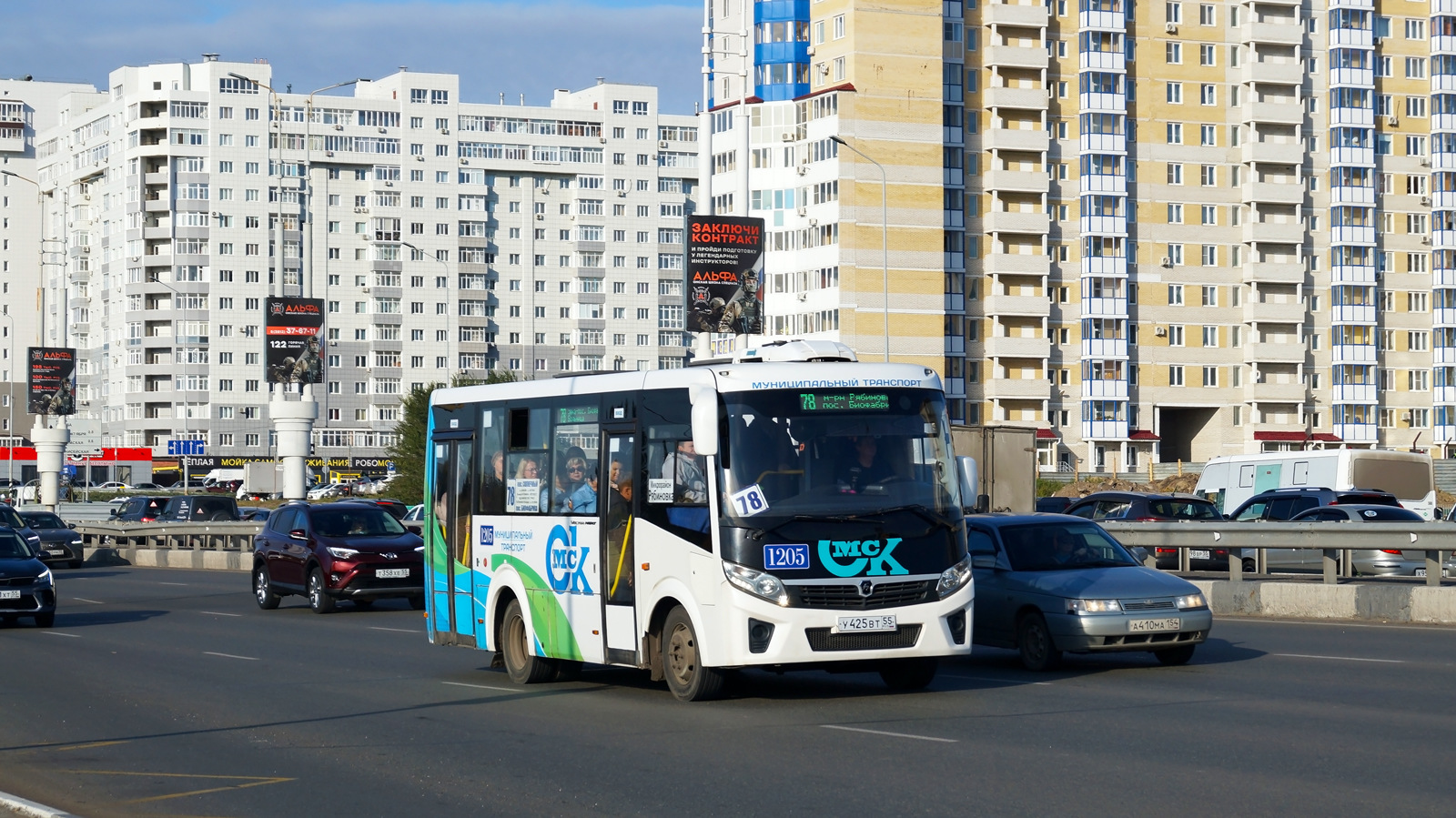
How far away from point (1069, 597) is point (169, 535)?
1646 inches

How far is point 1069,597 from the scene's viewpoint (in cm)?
1599

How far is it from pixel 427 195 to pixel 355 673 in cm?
12939

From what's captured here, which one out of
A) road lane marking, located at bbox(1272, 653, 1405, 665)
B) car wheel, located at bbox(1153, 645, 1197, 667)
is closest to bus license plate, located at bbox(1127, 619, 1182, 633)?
car wheel, located at bbox(1153, 645, 1197, 667)

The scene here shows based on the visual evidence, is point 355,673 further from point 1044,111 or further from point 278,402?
point 1044,111

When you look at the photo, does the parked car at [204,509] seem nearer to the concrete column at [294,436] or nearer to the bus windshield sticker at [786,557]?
the concrete column at [294,436]

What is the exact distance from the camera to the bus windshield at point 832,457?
13711 mm

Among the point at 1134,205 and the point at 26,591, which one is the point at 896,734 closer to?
the point at 26,591

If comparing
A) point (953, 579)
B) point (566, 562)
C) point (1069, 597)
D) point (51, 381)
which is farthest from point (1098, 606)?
point (51, 381)

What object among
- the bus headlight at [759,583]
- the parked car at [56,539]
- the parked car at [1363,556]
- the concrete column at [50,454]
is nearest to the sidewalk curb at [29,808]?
the bus headlight at [759,583]

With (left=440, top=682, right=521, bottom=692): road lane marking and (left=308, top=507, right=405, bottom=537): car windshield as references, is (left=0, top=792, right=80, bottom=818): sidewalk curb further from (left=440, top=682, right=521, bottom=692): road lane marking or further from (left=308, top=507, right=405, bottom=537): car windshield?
(left=308, top=507, right=405, bottom=537): car windshield

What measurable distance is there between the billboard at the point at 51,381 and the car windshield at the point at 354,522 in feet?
136

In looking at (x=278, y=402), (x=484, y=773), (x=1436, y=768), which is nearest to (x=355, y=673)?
(x=484, y=773)

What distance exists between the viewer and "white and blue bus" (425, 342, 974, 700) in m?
13.5

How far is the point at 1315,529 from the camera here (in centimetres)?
2311
